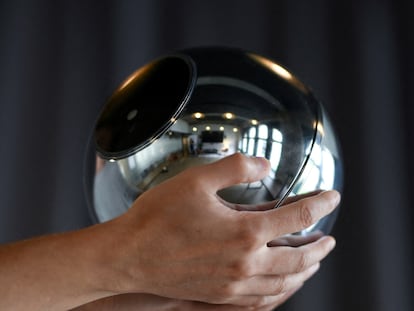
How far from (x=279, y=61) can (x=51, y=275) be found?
83 cm

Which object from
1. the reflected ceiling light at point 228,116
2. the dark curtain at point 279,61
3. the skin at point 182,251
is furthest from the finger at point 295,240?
the dark curtain at point 279,61

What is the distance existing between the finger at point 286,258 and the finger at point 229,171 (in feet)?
0.28

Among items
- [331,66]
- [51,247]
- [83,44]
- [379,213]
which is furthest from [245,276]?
[83,44]

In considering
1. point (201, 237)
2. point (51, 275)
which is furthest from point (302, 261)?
point (51, 275)

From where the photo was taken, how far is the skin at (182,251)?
533 millimetres

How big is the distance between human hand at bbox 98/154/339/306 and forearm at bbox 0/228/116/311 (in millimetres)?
30

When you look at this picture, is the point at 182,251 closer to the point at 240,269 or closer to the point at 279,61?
the point at 240,269

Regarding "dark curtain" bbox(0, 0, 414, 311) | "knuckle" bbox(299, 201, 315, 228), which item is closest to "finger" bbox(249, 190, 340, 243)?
"knuckle" bbox(299, 201, 315, 228)

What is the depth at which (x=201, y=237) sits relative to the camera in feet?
1.75

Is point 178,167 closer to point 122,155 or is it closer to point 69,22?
point 122,155

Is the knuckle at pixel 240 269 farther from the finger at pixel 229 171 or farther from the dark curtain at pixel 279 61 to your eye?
the dark curtain at pixel 279 61

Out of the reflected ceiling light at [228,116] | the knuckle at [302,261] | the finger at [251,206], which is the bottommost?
the knuckle at [302,261]

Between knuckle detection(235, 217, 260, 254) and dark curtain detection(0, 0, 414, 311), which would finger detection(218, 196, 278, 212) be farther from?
dark curtain detection(0, 0, 414, 311)

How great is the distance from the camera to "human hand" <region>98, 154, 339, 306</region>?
53cm
